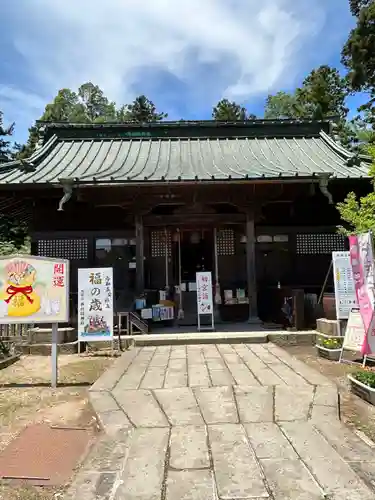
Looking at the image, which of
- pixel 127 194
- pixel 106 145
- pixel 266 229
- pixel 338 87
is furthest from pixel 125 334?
pixel 338 87

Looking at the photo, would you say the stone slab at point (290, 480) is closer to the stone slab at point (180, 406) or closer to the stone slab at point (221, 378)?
the stone slab at point (180, 406)

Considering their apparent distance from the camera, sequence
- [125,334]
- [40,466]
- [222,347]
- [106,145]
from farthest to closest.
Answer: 1. [106,145]
2. [125,334]
3. [222,347]
4. [40,466]

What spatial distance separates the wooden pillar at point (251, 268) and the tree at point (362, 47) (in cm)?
1570

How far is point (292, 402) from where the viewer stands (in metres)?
4.23

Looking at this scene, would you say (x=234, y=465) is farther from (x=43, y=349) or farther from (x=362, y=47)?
(x=362, y=47)

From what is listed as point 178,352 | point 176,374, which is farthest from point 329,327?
point 176,374

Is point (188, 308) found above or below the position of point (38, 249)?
below

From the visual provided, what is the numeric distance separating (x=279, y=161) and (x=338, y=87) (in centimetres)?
2632

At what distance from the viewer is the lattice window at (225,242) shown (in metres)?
10.7

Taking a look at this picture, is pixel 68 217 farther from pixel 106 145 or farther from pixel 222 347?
pixel 222 347

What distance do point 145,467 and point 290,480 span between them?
1044mm

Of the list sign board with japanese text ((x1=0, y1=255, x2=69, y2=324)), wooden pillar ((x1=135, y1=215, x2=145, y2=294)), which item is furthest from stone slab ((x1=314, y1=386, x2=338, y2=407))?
wooden pillar ((x1=135, y1=215, x2=145, y2=294))

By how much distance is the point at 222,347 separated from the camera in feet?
25.1

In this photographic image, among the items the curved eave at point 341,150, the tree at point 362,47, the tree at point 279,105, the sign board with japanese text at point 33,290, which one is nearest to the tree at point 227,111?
the tree at point 279,105
